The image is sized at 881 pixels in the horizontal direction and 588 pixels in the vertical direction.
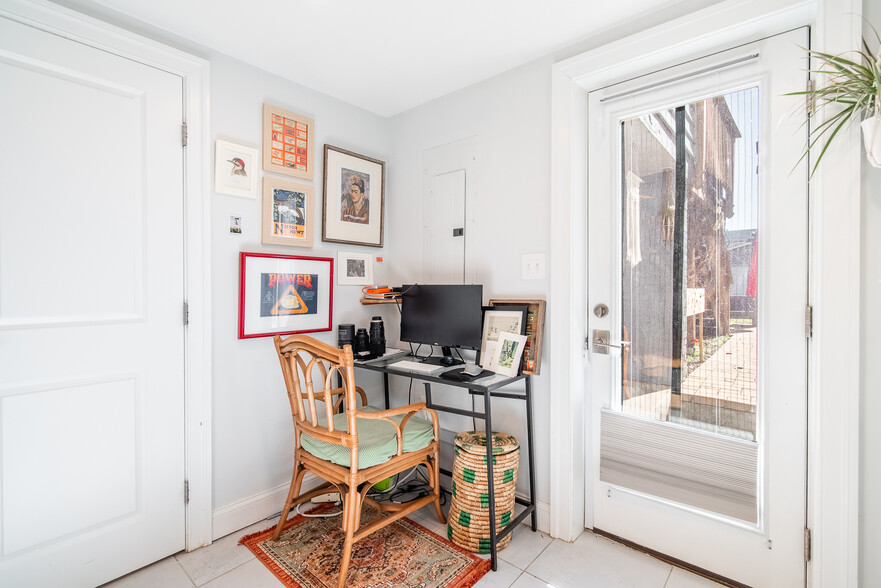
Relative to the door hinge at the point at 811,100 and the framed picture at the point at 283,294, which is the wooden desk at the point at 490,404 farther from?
the door hinge at the point at 811,100

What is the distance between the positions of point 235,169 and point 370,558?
2.01 meters

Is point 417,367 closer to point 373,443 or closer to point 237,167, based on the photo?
point 373,443

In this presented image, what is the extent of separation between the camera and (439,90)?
98.0 inches

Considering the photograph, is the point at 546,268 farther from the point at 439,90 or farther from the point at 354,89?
the point at 354,89

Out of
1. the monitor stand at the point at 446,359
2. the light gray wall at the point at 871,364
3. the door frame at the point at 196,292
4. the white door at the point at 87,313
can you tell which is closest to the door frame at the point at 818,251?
the light gray wall at the point at 871,364

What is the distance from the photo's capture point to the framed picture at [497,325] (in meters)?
2.09

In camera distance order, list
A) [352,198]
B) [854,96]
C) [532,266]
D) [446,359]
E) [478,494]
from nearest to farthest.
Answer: [854,96] < [478,494] < [532,266] < [446,359] < [352,198]

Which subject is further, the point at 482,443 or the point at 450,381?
the point at 482,443

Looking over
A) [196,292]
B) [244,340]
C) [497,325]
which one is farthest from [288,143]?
[497,325]

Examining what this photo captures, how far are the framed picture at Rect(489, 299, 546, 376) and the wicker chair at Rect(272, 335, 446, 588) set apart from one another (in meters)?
0.54

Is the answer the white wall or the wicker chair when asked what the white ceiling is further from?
the wicker chair

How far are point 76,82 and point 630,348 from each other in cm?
268

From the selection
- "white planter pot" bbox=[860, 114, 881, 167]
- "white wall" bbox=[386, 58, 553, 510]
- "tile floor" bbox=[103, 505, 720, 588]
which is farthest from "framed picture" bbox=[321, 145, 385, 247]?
"white planter pot" bbox=[860, 114, 881, 167]

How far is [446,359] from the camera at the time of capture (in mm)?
2273
